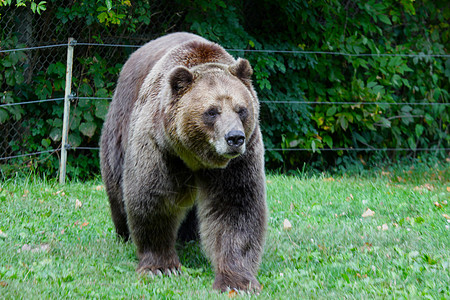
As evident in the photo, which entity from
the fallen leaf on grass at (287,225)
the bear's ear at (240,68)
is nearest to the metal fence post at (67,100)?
the fallen leaf on grass at (287,225)

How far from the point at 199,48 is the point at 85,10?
12.1 feet

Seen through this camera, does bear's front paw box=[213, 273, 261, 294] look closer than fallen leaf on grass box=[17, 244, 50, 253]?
Yes

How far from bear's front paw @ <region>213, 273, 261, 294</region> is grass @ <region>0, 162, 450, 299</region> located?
3.1 inches

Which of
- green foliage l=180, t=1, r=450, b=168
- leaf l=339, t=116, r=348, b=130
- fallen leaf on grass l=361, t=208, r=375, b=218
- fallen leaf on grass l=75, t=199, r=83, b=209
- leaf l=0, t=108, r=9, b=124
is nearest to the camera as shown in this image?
fallen leaf on grass l=361, t=208, r=375, b=218

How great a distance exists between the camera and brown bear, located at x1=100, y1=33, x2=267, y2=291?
395 cm

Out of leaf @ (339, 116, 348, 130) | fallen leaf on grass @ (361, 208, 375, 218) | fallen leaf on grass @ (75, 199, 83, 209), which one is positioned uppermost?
fallen leaf on grass @ (361, 208, 375, 218)

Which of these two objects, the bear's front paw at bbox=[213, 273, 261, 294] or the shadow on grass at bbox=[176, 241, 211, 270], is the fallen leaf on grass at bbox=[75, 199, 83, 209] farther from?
the bear's front paw at bbox=[213, 273, 261, 294]

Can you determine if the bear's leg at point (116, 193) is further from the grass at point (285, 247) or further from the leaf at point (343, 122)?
the leaf at point (343, 122)

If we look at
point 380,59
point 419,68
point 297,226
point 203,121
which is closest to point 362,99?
point 380,59

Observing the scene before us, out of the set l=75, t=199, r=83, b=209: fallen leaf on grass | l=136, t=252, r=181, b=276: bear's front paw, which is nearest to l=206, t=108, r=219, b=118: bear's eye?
l=136, t=252, r=181, b=276: bear's front paw

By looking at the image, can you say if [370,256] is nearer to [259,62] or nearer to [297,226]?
[297,226]

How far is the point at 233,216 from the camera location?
4.16 m

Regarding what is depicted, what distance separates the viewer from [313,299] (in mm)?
3707

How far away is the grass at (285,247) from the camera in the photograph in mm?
3820
